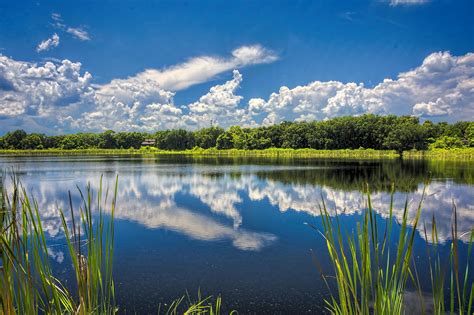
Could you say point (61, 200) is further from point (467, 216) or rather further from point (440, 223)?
point (467, 216)

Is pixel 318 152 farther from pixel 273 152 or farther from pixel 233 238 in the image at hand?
pixel 233 238

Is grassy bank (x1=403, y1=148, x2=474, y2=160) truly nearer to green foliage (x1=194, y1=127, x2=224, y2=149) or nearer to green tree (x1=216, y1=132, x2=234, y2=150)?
green tree (x1=216, y1=132, x2=234, y2=150)

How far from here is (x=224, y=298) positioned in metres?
7.38

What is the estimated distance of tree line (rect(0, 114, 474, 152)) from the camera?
73.6 meters

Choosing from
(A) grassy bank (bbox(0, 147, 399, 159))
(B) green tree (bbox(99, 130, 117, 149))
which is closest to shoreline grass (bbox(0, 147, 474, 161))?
(A) grassy bank (bbox(0, 147, 399, 159))

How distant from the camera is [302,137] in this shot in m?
94.7

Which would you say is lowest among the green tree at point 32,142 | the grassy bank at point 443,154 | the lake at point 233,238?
the lake at point 233,238

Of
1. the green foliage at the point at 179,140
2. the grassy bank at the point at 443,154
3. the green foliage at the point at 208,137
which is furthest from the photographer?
the green foliage at the point at 179,140

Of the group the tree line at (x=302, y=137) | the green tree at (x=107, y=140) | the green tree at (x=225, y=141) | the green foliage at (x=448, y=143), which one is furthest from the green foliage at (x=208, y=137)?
the green foliage at (x=448, y=143)

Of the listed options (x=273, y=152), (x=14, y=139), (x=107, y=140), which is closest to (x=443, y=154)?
(x=273, y=152)

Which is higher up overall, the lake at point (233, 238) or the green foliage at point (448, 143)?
the green foliage at point (448, 143)

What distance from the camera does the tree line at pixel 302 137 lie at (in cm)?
7362

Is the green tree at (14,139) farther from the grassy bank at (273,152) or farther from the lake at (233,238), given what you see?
the lake at (233,238)

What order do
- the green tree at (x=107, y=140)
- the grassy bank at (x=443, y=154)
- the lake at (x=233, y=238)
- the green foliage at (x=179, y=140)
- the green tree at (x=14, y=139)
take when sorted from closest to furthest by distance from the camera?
the lake at (x=233, y=238), the grassy bank at (x=443, y=154), the green tree at (x=14, y=139), the green foliage at (x=179, y=140), the green tree at (x=107, y=140)
